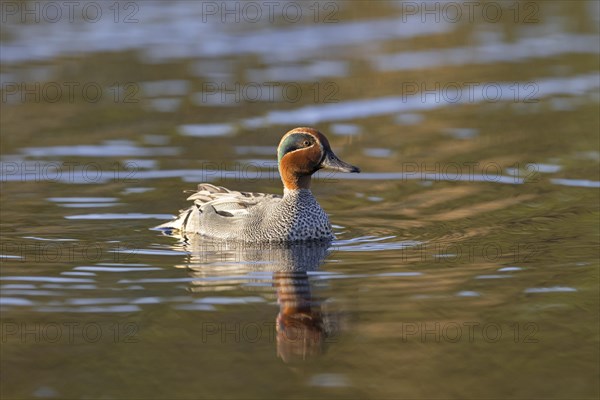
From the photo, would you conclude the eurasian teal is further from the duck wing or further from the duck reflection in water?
the duck reflection in water

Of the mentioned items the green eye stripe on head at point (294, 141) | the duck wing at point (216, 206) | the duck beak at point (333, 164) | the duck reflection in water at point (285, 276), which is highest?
the green eye stripe on head at point (294, 141)

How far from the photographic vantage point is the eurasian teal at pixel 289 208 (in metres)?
13.5

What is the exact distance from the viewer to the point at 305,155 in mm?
13570

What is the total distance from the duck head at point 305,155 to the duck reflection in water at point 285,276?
83 cm

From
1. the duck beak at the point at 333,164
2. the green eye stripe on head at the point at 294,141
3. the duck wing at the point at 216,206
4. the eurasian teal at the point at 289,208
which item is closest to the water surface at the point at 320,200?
the eurasian teal at the point at 289,208

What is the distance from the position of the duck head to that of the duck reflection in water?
2.74 feet

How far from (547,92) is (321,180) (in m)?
6.31

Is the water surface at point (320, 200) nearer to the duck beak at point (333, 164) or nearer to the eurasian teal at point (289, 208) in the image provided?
the eurasian teal at point (289, 208)

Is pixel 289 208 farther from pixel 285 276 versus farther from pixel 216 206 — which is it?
pixel 285 276

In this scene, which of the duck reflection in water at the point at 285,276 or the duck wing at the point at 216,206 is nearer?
the duck reflection in water at the point at 285,276

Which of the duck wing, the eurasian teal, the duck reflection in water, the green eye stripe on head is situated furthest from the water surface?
the green eye stripe on head

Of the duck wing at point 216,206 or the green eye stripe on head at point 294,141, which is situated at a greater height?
the green eye stripe on head at point 294,141

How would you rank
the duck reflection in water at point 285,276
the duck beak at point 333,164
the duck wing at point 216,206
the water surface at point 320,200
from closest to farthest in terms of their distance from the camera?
the water surface at point 320,200, the duck reflection in water at point 285,276, the duck beak at point 333,164, the duck wing at point 216,206

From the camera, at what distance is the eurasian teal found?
13.5 meters
